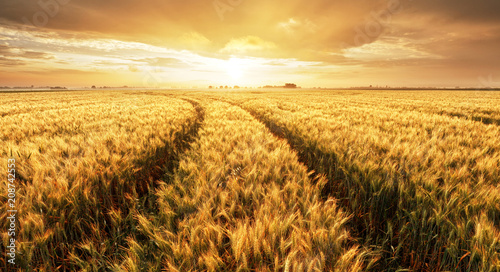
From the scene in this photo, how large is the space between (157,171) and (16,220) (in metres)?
2.30

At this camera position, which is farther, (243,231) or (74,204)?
(74,204)

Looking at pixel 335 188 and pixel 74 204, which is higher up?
pixel 74 204

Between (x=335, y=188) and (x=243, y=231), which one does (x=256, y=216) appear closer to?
(x=243, y=231)

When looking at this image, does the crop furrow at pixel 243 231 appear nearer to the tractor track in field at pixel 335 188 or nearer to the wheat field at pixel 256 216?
the wheat field at pixel 256 216

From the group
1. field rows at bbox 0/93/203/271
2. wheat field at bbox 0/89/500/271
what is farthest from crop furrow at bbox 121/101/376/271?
field rows at bbox 0/93/203/271

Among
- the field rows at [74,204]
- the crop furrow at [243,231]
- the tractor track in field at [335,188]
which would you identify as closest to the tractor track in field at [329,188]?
the tractor track in field at [335,188]

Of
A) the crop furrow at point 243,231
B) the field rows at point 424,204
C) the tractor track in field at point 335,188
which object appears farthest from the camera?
the tractor track in field at point 335,188

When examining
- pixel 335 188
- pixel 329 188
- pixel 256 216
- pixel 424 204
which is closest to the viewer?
pixel 256 216

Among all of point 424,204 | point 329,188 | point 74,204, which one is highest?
point 424,204

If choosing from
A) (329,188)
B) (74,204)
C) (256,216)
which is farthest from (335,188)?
(74,204)

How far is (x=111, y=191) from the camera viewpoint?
9.09 ft

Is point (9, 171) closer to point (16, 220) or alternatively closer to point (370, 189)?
point (16, 220)

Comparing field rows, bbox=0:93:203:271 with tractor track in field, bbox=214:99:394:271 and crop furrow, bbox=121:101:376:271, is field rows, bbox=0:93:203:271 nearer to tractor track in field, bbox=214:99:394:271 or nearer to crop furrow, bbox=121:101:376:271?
crop furrow, bbox=121:101:376:271

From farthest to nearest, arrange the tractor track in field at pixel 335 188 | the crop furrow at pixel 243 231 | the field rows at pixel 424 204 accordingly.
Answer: the tractor track in field at pixel 335 188
the field rows at pixel 424 204
the crop furrow at pixel 243 231
